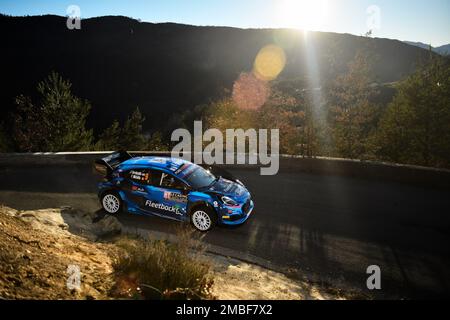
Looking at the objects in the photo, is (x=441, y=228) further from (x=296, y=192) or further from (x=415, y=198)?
(x=296, y=192)

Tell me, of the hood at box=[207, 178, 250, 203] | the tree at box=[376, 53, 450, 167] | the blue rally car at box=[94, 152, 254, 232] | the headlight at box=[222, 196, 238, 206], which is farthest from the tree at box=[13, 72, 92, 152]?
the tree at box=[376, 53, 450, 167]

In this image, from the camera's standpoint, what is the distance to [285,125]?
22312 mm

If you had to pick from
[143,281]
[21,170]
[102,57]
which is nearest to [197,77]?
[102,57]

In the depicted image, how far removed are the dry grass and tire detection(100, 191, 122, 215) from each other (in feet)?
12.2

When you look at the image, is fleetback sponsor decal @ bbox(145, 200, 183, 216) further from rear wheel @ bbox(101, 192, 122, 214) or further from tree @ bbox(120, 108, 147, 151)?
tree @ bbox(120, 108, 147, 151)

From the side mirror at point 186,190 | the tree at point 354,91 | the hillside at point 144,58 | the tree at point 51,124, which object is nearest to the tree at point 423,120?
the tree at point 354,91

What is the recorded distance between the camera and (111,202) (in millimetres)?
9609

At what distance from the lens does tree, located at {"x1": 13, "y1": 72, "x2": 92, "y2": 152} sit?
2575 centimetres

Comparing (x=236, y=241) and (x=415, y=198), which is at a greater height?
(x=415, y=198)

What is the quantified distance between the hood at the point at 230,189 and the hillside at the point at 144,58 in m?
103

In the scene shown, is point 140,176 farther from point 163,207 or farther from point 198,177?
point 198,177
